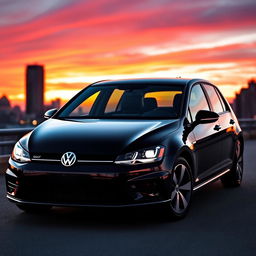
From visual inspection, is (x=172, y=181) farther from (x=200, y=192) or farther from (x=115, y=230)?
(x=200, y=192)

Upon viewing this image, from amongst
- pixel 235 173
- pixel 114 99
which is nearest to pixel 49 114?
pixel 114 99

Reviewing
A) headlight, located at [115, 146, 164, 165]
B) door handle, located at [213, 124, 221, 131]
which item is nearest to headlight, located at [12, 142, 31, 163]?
headlight, located at [115, 146, 164, 165]

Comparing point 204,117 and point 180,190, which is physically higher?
point 204,117

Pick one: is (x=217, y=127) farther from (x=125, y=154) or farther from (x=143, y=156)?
(x=125, y=154)

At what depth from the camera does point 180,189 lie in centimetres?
740

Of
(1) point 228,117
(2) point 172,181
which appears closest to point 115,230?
(2) point 172,181

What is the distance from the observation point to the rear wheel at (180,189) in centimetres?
715

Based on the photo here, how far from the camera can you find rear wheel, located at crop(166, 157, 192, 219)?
7148 mm

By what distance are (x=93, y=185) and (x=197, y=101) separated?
2.47 m

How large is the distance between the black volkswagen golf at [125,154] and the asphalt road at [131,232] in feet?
0.89

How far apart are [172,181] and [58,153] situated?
1.28m

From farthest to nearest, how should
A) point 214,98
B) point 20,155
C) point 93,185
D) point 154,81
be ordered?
point 214,98
point 154,81
point 20,155
point 93,185

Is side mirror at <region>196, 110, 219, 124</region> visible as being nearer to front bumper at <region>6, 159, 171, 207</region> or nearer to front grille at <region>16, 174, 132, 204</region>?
front bumper at <region>6, 159, 171, 207</region>

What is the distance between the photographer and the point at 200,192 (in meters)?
9.53
